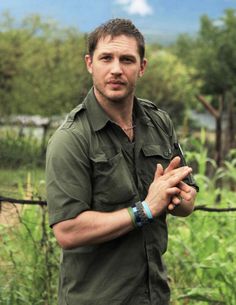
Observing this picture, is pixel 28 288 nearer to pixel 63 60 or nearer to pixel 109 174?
pixel 109 174

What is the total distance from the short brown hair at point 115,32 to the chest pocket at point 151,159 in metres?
0.32

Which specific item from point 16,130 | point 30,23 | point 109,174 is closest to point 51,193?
point 109,174

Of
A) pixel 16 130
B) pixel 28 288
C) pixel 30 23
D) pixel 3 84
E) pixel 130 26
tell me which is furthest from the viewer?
pixel 30 23

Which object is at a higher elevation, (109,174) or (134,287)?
(109,174)

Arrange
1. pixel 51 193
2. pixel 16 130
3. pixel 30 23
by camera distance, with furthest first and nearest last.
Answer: pixel 30 23 → pixel 16 130 → pixel 51 193

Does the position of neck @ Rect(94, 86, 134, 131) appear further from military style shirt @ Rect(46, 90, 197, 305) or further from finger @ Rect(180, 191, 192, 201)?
finger @ Rect(180, 191, 192, 201)

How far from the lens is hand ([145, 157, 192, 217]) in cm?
185

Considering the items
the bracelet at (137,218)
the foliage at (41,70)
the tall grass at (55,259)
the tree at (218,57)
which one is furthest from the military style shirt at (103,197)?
the tree at (218,57)

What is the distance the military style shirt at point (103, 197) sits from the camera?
1872 millimetres

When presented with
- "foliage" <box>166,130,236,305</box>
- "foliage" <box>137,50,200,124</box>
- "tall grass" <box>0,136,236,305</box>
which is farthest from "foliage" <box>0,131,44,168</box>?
"foliage" <box>137,50,200,124</box>

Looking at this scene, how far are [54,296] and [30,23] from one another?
21.8 metres

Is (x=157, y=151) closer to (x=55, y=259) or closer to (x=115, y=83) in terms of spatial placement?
(x=115, y=83)

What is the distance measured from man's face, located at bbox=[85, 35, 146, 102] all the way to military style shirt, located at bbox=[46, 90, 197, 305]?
2.6 inches

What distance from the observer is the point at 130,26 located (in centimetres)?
207
